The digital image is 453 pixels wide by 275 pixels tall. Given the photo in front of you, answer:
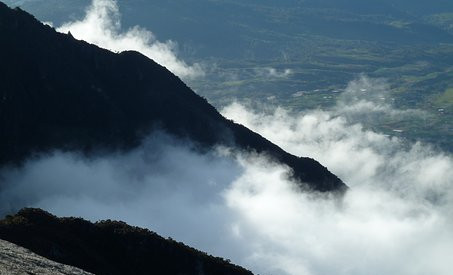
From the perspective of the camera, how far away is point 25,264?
48000 mm

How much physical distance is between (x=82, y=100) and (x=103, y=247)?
51.7 m

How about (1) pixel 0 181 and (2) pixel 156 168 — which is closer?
(1) pixel 0 181

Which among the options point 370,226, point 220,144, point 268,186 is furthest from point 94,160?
point 370,226

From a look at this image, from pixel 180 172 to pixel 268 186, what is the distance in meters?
25.9

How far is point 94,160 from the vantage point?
10862 centimetres

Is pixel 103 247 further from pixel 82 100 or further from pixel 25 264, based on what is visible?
pixel 82 100

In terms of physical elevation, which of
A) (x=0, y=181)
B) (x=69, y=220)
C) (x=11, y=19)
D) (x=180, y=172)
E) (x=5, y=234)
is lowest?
(x=5, y=234)

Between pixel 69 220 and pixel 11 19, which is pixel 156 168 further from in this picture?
pixel 69 220

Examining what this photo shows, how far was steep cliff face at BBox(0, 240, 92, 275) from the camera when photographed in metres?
46.0

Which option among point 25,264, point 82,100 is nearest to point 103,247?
point 25,264

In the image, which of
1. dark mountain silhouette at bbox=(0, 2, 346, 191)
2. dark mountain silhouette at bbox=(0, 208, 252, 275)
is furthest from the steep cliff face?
dark mountain silhouette at bbox=(0, 2, 346, 191)

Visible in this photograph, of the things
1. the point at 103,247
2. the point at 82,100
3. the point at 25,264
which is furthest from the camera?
the point at 82,100

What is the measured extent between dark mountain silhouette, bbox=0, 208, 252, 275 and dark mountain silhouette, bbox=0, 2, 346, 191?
1295 inches

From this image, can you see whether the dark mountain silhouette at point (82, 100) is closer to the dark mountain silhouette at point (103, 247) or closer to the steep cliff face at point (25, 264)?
the dark mountain silhouette at point (103, 247)
